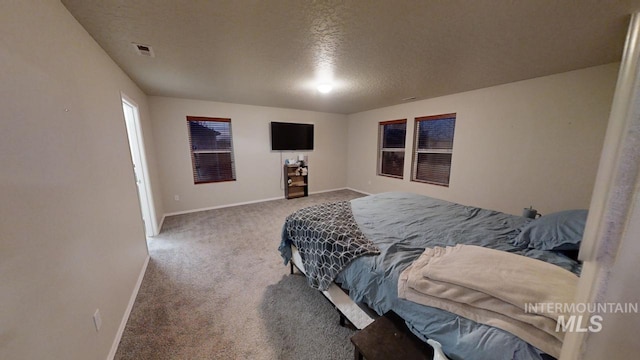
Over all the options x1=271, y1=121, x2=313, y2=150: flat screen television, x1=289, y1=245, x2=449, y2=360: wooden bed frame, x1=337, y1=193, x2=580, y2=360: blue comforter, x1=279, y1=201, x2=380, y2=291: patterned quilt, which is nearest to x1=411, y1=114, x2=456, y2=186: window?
x1=337, y1=193, x2=580, y2=360: blue comforter

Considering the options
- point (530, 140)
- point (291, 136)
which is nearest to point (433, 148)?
point (530, 140)

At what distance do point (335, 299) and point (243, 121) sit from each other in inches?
153

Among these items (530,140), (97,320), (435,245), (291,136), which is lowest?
(97,320)

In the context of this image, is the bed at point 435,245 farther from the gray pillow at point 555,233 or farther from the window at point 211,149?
the window at point 211,149

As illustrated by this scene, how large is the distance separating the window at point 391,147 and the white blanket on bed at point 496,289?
364 cm

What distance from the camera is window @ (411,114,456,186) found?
3876 millimetres

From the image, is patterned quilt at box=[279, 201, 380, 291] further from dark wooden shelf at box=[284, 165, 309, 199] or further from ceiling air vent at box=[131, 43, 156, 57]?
dark wooden shelf at box=[284, 165, 309, 199]

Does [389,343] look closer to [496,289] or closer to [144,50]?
[496,289]

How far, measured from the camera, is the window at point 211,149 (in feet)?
13.8

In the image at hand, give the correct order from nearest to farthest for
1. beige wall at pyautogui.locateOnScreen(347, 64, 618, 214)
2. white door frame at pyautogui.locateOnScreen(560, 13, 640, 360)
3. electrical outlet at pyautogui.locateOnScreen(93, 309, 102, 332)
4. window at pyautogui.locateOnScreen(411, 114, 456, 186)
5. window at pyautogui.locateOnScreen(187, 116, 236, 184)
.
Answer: white door frame at pyautogui.locateOnScreen(560, 13, 640, 360)
electrical outlet at pyautogui.locateOnScreen(93, 309, 102, 332)
beige wall at pyautogui.locateOnScreen(347, 64, 618, 214)
window at pyautogui.locateOnScreen(411, 114, 456, 186)
window at pyautogui.locateOnScreen(187, 116, 236, 184)

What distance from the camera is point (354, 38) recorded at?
1.85m

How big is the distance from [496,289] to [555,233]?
103 centimetres

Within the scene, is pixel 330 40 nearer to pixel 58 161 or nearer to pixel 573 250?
pixel 58 161

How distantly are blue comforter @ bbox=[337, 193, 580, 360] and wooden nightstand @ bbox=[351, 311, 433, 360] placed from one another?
0.18ft
